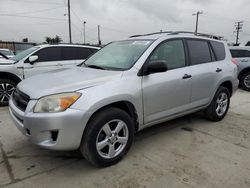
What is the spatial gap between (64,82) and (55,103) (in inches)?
15.5

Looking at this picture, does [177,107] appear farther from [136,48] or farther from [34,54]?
[34,54]

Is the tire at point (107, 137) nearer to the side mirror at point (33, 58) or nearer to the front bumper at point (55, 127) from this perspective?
the front bumper at point (55, 127)

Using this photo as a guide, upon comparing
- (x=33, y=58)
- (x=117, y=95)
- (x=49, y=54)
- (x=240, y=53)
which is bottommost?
(x=117, y=95)

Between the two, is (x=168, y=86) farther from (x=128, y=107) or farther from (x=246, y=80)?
(x=246, y=80)

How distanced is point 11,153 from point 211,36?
4241 millimetres

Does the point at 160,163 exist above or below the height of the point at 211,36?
below

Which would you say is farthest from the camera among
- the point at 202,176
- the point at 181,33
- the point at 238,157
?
the point at 181,33

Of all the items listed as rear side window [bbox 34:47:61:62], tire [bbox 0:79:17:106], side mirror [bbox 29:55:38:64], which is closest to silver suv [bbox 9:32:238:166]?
side mirror [bbox 29:55:38:64]

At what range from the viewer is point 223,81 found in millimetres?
4508

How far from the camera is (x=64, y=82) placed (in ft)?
9.22

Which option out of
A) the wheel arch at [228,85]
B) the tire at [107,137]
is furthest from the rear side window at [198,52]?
the tire at [107,137]

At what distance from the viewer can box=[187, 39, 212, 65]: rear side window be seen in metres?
3.98

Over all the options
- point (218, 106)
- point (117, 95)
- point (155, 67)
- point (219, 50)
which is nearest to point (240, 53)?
point (219, 50)

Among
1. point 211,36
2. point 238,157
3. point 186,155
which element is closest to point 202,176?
point 186,155
